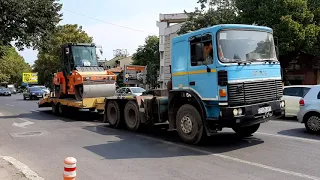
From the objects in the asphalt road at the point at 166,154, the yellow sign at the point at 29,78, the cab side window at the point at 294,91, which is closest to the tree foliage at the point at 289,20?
the cab side window at the point at 294,91

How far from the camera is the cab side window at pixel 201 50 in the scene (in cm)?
777

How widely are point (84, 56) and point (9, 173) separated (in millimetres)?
10895

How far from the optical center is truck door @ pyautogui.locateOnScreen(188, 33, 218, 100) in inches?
303

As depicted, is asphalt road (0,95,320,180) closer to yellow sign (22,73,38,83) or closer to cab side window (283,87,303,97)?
cab side window (283,87,303,97)

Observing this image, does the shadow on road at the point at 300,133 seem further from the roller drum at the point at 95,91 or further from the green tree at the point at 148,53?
the green tree at the point at 148,53

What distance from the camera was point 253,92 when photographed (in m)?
7.71

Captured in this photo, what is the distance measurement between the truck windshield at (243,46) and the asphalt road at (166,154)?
7.24ft

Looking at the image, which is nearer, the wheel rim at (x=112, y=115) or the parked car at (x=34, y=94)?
the wheel rim at (x=112, y=115)

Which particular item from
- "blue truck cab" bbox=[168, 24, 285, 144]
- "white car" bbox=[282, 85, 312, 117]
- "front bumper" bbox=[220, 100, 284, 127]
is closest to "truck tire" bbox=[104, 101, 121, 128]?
"blue truck cab" bbox=[168, 24, 285, 144]

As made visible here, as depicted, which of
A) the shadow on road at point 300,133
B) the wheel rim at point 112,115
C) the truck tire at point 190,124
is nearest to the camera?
the truck tire at point 190,124

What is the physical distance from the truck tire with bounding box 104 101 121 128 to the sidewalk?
218 inches

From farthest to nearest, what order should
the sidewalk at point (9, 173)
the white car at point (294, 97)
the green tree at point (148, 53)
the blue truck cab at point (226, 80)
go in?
the green tree at point (148, 53)
the white car at point (294, 97)
the blue truck cab at point (226, 80)
the sidewalk at point (9, 173)

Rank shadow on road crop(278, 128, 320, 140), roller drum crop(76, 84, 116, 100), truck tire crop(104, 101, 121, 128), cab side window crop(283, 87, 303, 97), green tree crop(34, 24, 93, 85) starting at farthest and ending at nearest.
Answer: green tree crop(34, 24, 93, 85) → roller drum crop(76, 84, 116, 100) → cab side window crop(283, 87, 303, 97) → truck tire crop(104, 101, 121, 128) → shadow on road crop(278, 128, 320, 140)

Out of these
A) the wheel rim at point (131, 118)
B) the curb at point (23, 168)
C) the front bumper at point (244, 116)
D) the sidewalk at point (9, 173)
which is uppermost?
the front bumper at point (244, 116)
